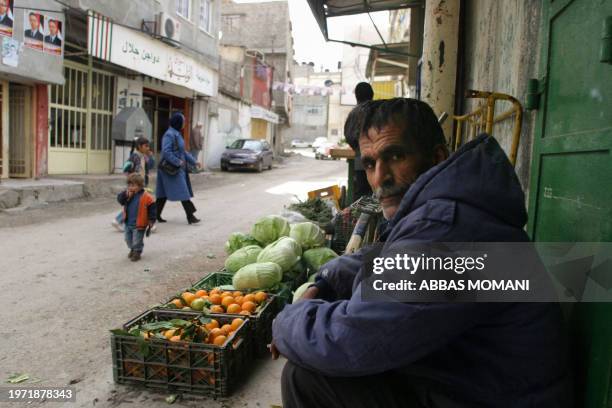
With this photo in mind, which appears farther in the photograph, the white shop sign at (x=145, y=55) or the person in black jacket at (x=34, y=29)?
the white shop sign at (x=145, y=55)

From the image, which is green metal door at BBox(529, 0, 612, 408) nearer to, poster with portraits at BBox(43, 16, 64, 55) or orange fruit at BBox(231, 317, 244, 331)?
orange fruit at BBox(231, 317, 244, 331)

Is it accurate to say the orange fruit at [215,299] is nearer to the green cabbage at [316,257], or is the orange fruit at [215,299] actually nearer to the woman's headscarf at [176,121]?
the green cabbage at [316,257]

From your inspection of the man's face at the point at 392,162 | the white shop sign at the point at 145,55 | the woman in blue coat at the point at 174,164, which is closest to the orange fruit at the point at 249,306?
the man's face at the point at 392,162

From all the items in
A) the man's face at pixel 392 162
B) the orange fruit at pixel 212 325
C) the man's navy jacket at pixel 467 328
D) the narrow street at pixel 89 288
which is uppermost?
the man's face at pixel 392 162

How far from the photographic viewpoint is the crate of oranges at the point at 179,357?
8.44ft

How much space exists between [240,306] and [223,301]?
0.50 ft

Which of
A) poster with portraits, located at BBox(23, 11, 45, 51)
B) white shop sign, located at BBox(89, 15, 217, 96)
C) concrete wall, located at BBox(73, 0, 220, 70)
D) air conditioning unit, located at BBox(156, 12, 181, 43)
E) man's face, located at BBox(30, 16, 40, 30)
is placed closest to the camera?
poster with portraits, located at BBox(23, 11, 45, 51)

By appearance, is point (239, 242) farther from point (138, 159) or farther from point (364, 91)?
point (138, 159)

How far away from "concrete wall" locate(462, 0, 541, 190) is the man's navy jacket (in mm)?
1373

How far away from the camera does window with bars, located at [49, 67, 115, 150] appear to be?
12.0 metres

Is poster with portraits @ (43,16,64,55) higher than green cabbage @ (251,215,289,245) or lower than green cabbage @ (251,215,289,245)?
higher

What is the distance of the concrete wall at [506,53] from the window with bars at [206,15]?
16034mm

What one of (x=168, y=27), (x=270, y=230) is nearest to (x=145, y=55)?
(x=168, y=27)

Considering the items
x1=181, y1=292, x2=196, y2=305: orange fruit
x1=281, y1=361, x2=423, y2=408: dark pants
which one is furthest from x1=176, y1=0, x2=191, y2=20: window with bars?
x1=281, y1=361, x2=423, y2=408: dark pants
